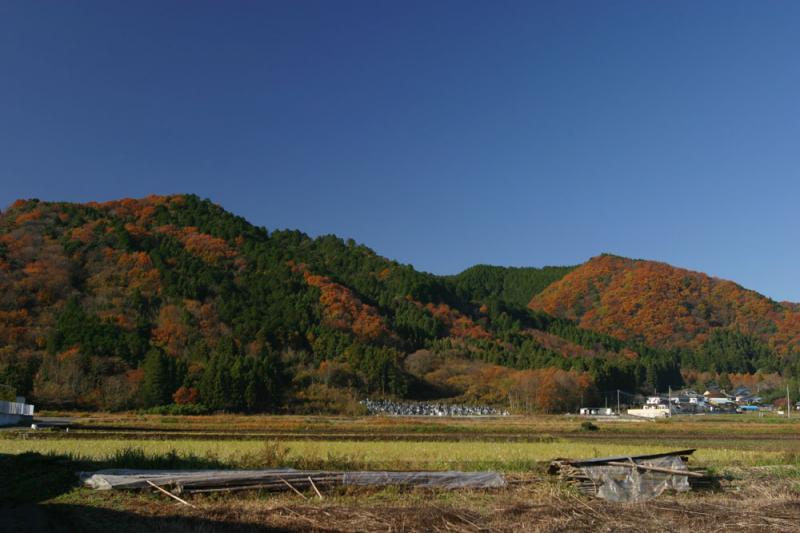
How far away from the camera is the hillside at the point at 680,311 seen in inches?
5428

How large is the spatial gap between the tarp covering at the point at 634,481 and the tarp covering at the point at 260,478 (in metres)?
2.27

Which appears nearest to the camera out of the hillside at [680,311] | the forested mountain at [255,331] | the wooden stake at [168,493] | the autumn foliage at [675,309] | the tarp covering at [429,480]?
the wooden stake at [168,493]

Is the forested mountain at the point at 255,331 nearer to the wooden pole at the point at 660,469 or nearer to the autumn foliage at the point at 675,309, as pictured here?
the autumn foliage at the point at 675,309

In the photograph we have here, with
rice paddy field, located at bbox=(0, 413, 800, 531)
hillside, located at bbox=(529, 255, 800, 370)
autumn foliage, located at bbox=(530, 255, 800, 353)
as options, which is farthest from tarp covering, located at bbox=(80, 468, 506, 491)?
autumn foliage, located at bbox=(530, 255, 800, 353)

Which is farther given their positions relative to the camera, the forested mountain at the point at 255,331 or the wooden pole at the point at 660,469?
the forested mountain at the point at 255,331

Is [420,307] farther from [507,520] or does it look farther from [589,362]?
[507,520]

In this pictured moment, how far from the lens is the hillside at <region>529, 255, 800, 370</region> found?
452 ft

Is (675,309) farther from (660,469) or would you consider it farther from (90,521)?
(90,521)

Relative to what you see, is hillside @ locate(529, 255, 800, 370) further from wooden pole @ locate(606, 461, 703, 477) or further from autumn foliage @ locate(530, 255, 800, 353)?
wooden pole @ locate(606, 461, 703, 477)

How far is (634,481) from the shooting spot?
15.1 m

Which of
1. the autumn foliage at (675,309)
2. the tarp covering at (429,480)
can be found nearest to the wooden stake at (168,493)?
the tarp covering at (429,480)

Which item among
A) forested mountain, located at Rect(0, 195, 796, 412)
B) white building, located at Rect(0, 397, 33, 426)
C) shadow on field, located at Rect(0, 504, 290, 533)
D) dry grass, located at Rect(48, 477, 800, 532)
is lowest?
white building, located at Rect(0, 397, 33, 426)

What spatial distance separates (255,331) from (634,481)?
77602 mm

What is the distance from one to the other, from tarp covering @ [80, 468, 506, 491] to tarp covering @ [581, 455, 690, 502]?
2271 mm
